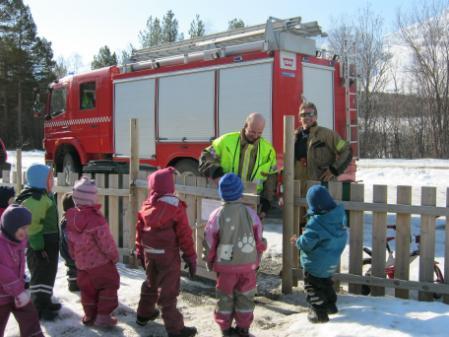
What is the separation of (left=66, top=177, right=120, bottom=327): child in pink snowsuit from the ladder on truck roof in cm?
516

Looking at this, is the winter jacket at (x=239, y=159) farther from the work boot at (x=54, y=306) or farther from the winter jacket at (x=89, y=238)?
the work boot at (x=54, y=306)

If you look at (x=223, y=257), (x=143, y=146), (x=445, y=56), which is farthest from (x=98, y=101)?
(x=445, y=56)

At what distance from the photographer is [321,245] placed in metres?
3.98

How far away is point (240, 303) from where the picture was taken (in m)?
3.87

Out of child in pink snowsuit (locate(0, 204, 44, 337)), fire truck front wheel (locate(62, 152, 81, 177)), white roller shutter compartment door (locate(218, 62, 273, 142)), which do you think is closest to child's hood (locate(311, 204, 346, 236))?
child in pink snowsuit (locate(0, 204, 44, 337))

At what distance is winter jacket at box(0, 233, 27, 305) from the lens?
329 cm

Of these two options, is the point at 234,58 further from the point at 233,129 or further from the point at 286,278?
the point at 286,278

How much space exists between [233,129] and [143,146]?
2458 mm

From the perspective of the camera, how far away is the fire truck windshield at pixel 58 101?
499 inches

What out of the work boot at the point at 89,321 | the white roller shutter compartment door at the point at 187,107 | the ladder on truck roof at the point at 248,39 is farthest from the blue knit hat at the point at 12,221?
the white roller shutter compartment door at the point at 187,107

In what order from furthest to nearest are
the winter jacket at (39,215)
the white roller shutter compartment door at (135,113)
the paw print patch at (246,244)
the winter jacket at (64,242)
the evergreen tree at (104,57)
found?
the evergreen tree at (104,57)
the white roller shutter compartment door at (135,113)
the winter jacket at (64,242)
the winter jacket at (39,215)
the paw print patch at (246,244)

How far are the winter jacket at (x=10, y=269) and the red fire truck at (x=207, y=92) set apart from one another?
5.24m

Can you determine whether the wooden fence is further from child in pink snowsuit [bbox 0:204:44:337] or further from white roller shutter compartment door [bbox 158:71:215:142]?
white roller shutter compartment door [bbox 158:71:215:142]

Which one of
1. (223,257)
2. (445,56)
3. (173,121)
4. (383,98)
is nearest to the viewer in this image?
(223,257)
